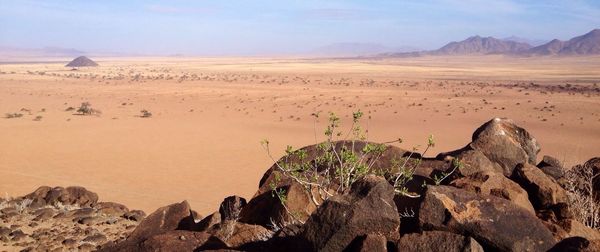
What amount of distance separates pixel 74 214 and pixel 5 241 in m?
1.25

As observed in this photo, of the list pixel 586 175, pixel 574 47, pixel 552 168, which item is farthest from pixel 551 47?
pixel 586 175

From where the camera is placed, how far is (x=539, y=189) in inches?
206

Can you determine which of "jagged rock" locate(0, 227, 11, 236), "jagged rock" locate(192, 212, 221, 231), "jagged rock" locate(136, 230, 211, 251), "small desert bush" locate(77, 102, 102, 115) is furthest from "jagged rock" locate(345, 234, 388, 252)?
"small desert bush" locate(77, 102, 102, 115)

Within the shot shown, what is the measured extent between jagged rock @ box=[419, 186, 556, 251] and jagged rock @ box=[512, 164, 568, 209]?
50.3 inches

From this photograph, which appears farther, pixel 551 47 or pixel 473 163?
pixel 551 47

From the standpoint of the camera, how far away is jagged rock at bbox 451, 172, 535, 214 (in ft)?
A: 15.3

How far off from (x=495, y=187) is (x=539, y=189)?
741 millimetres

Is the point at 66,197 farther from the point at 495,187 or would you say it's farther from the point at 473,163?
the point at 495,187

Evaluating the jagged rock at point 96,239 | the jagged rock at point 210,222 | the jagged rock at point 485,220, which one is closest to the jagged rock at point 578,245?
the jagged rock at point 485,220

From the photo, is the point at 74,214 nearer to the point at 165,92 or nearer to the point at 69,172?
the point at 69,172

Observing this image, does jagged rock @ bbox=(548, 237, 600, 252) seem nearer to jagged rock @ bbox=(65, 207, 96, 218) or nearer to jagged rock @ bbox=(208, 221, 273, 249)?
jagged rock @ bbox=(208, 221, 273, 249)

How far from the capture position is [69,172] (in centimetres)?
1389

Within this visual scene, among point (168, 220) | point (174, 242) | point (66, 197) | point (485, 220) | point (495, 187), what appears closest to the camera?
point (485, 220)

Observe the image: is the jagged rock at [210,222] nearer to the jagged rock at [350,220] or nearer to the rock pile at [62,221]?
the rock pile at [62,221]
